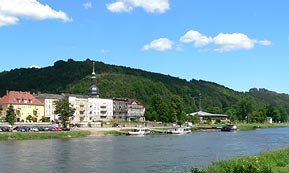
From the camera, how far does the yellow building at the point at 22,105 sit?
5315 inches

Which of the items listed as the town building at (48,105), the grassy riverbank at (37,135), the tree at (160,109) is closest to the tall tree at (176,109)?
the tree at (160,109)

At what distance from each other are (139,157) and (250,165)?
96.3 ft

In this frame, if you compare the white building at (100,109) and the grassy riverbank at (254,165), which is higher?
the white building at (100,109)

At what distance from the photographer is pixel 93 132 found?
104625 millimetres

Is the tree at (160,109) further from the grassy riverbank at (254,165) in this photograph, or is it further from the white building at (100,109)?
the grassy riverbank at (254,165)

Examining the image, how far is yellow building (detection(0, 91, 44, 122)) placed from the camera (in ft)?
443

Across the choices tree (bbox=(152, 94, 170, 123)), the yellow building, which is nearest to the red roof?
the yellow building

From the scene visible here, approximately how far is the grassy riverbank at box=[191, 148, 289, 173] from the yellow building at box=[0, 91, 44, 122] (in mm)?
106488

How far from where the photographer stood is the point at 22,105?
138 m

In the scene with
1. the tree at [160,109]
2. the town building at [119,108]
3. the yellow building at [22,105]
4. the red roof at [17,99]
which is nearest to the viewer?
the yellow building at [22,105]

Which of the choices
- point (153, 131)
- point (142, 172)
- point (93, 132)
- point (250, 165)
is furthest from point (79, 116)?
point (250, 165)

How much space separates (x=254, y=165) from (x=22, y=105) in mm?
121155

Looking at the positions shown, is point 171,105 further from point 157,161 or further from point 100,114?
point 157,161

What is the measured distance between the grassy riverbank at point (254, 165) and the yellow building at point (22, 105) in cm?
10649
